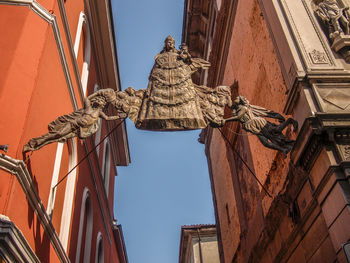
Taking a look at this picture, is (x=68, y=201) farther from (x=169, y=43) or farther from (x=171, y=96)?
(x=169, y=43)

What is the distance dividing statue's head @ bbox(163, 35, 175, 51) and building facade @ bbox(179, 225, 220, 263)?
60.5ft

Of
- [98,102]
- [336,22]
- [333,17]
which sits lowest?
[98,102]

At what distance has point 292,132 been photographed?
25.6 feet

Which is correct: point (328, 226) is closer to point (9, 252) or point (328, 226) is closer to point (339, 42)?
point (339, 42)

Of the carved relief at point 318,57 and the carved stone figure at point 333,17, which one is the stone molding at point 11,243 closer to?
the carved relief at point 318,57

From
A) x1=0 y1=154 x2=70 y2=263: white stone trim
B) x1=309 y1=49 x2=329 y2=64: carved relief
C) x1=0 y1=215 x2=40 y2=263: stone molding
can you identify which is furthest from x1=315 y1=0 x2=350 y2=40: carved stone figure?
x1=0 y1=215 x2=40 y2=263: stone molding

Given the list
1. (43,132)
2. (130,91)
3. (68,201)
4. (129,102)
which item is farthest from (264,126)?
(68,201)

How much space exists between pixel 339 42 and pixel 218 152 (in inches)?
352

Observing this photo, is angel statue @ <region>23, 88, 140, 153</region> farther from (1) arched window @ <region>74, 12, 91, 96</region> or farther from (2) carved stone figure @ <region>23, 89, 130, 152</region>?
(1) arched window @ <region>74, 12, 91, 96</region>

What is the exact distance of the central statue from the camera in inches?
265

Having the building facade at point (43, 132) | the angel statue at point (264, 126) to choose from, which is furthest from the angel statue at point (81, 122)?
the angel statue at point (264, 126)

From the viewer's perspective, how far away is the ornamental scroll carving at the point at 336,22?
7.26 m

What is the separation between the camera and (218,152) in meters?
15.8

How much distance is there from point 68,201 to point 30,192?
3.13 m
